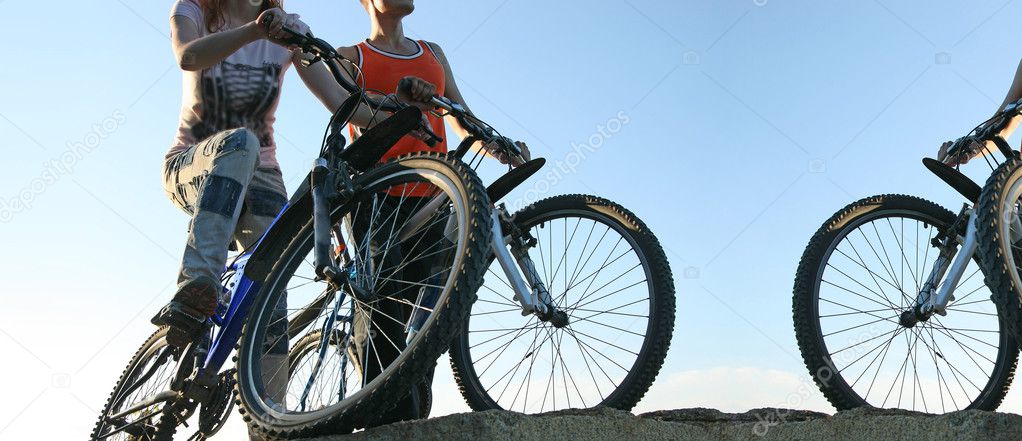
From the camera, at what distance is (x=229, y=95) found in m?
4.13

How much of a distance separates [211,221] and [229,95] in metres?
0.70

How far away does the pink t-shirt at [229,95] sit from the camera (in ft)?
13.5

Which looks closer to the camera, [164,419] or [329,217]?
[329,217]

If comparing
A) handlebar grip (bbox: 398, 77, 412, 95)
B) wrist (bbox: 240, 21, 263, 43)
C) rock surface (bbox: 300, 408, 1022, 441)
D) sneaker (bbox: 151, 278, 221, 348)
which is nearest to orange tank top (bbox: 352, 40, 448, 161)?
handlebar grip (bbox: 398, 77, 412, 95)

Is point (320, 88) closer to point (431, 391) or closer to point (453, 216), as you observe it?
point (453, 216)

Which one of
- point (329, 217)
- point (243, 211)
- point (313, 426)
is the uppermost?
point (243, 211)

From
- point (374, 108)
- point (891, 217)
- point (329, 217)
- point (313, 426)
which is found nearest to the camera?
point (313, 426)

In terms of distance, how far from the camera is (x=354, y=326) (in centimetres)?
362

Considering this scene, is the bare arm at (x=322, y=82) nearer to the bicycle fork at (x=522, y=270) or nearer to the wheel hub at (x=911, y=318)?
the bicycle fork at (x=522, y=270)

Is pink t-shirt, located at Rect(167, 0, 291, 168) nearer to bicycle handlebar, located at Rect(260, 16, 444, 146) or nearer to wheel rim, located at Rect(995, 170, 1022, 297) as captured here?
bicycle handlebar, located at Rect(260, 16, 444, 146)

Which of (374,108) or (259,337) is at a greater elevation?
(374,108)

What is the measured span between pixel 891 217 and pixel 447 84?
7.26ft

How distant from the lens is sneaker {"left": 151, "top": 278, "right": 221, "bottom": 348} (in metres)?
3.63

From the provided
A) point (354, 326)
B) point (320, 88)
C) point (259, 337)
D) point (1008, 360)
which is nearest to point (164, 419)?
point (259, 337)
